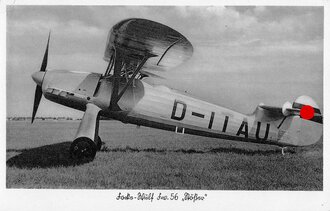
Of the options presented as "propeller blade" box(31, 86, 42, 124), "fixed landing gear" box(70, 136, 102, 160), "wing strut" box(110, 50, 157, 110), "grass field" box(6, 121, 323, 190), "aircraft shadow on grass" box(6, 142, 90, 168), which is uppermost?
"wing strut" box(110, 50, 157, 110)

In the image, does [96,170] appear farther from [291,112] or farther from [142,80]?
[291,112]

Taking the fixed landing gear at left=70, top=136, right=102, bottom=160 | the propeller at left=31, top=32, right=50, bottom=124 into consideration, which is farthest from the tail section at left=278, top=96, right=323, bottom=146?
the propeller at left=31, top=32, right=50, bottom=124

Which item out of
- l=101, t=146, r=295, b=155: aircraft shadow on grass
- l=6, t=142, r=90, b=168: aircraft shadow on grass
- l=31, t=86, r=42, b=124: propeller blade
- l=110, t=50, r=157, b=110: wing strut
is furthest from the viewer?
l=101, t=146, r=295, b=155: aircraft shadow on grass

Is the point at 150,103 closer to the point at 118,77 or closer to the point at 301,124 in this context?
the point at 118,77

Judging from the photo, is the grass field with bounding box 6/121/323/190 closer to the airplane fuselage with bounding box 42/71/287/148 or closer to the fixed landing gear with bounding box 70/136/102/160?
the fixed landing gear with bounding box 70/136/102/160


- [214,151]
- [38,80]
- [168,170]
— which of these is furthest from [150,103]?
[38,80]
